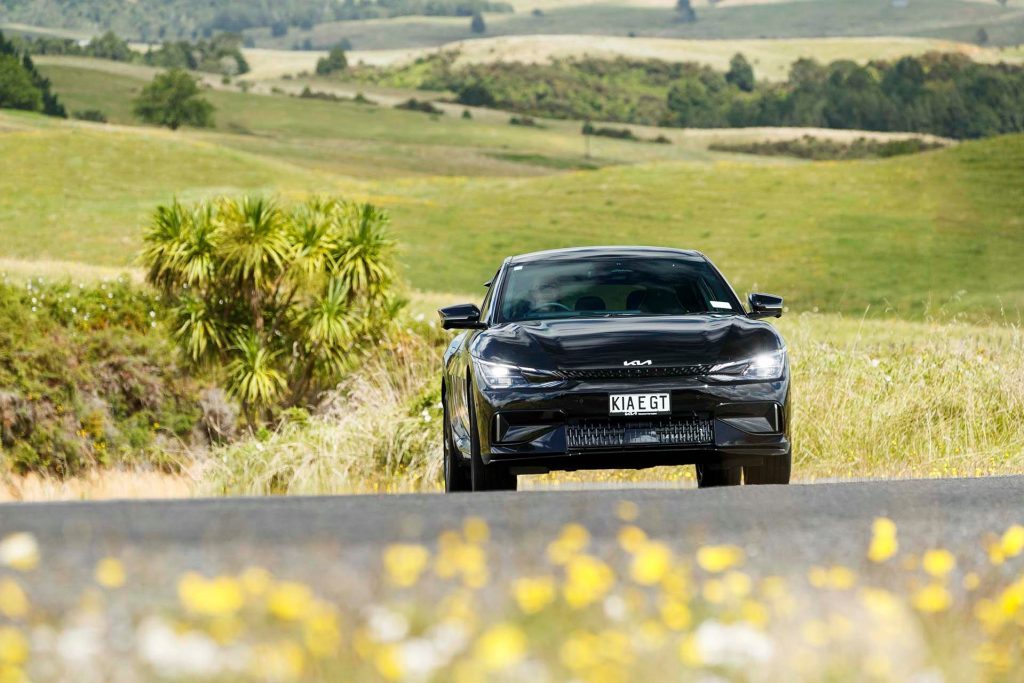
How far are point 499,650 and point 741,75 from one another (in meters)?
189

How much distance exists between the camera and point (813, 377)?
53.2 ft

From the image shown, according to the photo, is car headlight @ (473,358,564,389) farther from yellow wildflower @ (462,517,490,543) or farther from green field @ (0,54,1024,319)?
green field @ (0,54,1024,319)

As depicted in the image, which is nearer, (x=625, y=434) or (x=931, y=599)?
(x=931, y=599)

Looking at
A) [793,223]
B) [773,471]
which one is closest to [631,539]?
[773,471]

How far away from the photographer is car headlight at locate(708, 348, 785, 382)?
9117mm

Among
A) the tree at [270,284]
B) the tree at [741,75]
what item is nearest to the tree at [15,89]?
the tree at [741,75]

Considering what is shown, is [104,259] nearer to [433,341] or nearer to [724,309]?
[433,341]

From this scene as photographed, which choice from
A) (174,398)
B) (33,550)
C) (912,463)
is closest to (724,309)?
(912,463)

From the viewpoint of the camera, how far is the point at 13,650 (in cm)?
446

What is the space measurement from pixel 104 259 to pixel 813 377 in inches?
1538

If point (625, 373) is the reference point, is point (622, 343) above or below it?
above

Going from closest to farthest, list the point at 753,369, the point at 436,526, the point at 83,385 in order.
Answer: the point at 436,526 → the point at 753,369 → the point at 83,385

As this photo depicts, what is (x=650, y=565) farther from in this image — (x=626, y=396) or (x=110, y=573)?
(x=626, y=396)

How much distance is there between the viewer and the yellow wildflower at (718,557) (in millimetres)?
5297
